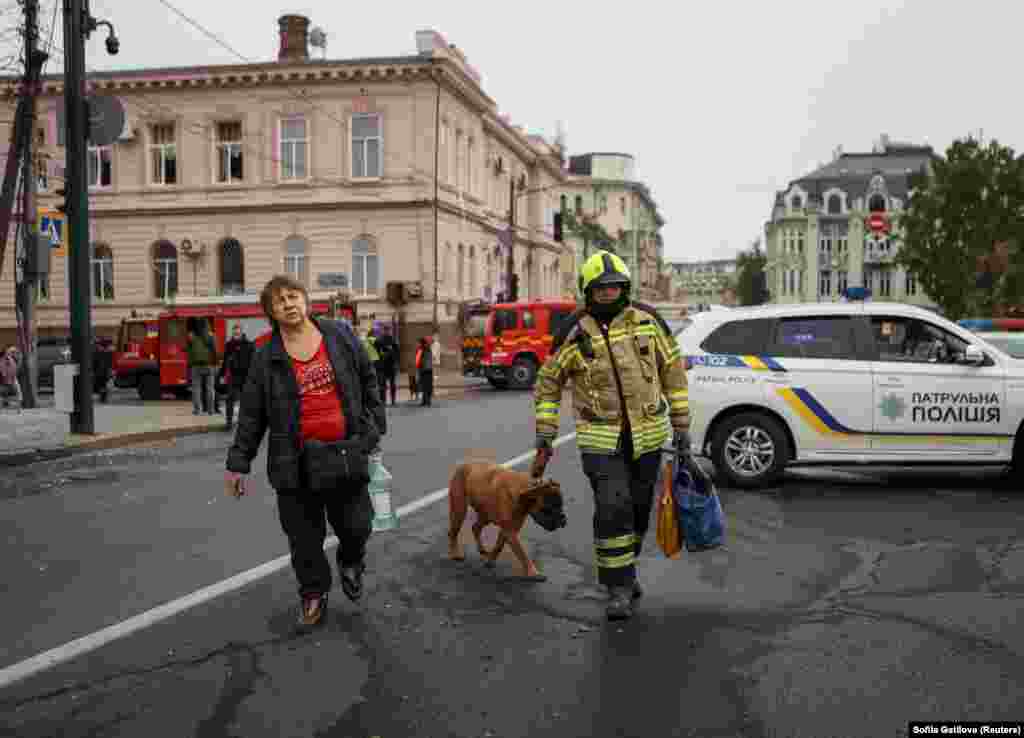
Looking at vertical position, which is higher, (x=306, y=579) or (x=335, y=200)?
(x=335, y=200)

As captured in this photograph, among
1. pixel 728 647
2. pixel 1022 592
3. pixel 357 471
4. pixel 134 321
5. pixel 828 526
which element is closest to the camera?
pixel 728 647

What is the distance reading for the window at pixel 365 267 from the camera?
133 feet

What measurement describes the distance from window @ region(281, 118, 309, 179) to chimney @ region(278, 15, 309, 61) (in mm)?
3858

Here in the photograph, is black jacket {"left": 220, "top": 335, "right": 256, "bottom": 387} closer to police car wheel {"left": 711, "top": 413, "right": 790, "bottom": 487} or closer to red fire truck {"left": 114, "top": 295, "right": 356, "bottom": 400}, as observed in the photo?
red fire truck {"left": 114, "top": 295, "right": 356, "bottom": 400}

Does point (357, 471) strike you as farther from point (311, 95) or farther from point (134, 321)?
point (311, 95)

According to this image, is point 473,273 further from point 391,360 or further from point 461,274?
point 391,360

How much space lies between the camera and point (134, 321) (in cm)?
3084

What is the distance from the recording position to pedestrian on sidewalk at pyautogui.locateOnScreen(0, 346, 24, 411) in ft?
83.7

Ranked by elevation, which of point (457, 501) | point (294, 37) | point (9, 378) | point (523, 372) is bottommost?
point (523, 372)

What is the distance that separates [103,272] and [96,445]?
29.9 meters

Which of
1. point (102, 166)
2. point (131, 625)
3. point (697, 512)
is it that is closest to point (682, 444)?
point (697, 512)

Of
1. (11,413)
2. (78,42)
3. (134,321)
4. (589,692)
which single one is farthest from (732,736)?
(134,321)

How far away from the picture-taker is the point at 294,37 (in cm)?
4328

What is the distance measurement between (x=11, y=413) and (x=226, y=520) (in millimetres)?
7291
